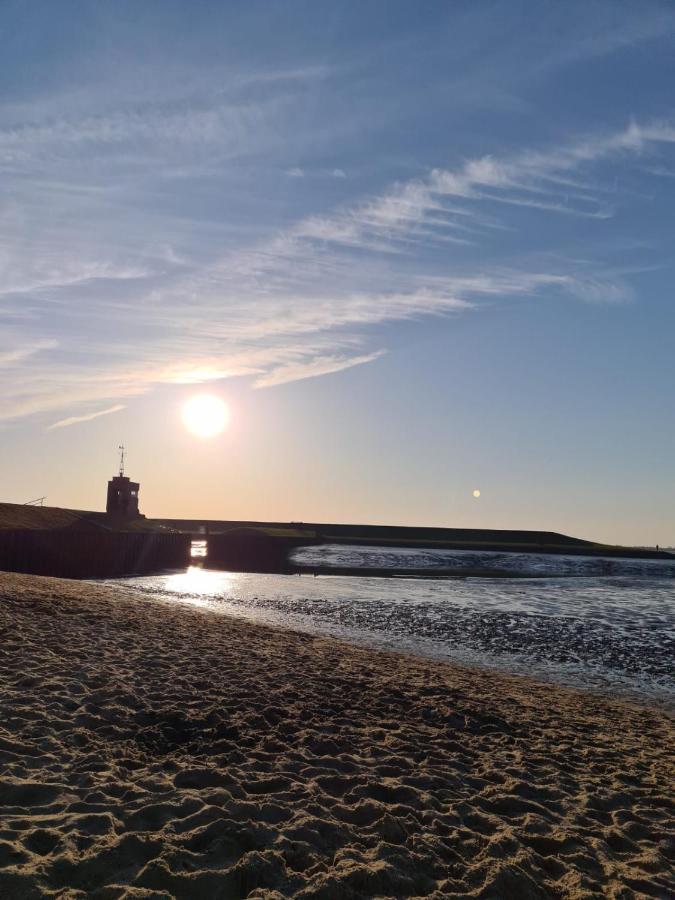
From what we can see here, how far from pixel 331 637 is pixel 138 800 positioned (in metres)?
11.7

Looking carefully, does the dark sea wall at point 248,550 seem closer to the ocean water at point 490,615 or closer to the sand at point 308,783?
the ocean water at point 490,615

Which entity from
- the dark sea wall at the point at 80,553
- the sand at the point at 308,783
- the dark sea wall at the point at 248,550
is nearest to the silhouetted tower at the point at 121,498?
the dark sea wall at the point at 248,550

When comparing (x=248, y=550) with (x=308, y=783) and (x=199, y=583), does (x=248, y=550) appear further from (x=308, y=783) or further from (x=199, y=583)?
(x=308, y=783)

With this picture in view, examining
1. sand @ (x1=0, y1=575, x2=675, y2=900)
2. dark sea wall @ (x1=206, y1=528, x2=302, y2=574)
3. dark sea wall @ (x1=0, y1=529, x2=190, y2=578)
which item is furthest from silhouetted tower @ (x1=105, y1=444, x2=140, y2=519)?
sand @ (x1=0, y1=575, x2=675, y2=900)

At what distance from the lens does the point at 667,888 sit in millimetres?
4898

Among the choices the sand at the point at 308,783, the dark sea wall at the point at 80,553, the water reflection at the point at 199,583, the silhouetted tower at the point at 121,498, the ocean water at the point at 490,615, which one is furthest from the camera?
the silhouetted tower at the point at 121,498

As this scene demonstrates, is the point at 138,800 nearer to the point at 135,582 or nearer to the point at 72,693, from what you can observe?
the point at 72,693

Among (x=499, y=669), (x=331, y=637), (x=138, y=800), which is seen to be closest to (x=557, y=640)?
(x=499, y=669)

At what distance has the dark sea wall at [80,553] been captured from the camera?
3312 cm

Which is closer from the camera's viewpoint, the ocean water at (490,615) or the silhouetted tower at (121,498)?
the ocean water at (490,615)

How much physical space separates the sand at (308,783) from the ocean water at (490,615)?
370cm

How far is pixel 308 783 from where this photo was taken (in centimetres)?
636

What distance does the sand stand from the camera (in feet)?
15.5

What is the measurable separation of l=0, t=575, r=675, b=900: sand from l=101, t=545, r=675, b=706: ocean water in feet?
12.1
